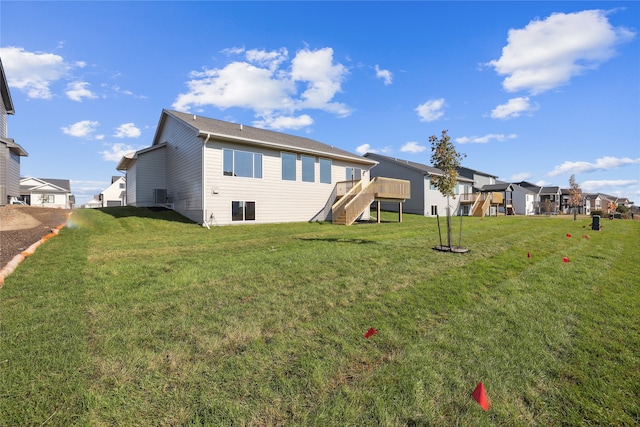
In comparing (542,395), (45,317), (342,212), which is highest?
(342,212)

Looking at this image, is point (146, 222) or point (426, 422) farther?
point (146, 222)

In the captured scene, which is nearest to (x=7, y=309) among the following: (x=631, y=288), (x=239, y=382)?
(x=239, y=382)

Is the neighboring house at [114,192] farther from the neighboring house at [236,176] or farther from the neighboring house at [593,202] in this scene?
Answer: the neighboring house at [593,202]

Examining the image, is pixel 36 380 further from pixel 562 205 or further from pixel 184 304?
pixel 562 205

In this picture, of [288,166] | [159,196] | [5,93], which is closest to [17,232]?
[159,196]

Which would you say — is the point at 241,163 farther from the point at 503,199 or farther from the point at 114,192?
the point at 114,192

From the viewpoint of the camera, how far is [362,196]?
17625 mm

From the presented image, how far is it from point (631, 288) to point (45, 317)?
8.72 metres

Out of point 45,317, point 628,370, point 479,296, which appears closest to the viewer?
point 628,370

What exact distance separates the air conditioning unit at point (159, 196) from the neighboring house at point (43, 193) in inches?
1314

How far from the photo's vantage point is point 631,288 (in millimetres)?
4797

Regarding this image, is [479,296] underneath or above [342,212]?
underneath

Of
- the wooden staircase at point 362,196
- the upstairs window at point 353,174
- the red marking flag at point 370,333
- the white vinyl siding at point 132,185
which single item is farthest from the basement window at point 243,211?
the red marking flag at point 370,333

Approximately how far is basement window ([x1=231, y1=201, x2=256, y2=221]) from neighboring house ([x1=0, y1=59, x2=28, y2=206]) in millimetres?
12909
